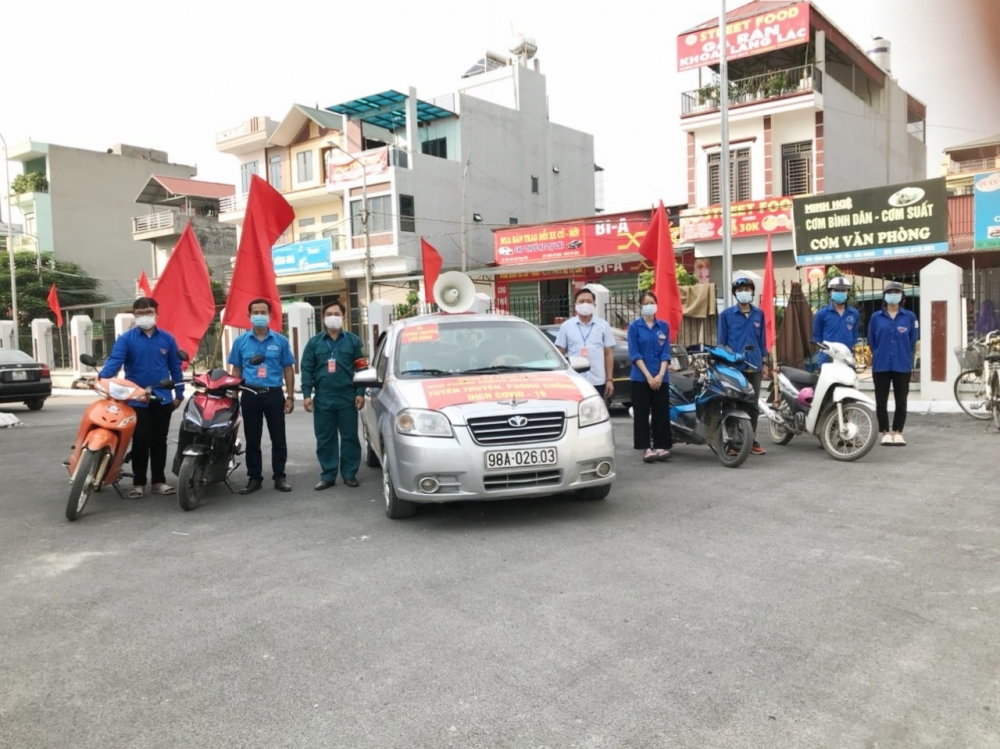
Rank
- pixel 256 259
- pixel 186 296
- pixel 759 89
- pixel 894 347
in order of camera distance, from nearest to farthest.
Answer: pixel 894 347 < pixel 256 259 < pixel 186 296 < pixel 759 89

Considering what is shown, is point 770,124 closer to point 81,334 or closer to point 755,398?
point 755,398

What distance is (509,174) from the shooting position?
3722 centimetres

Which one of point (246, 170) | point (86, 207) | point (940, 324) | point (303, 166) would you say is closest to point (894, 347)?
point (940, 324)

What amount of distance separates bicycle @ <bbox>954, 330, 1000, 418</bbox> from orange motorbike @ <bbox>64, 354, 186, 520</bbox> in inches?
366

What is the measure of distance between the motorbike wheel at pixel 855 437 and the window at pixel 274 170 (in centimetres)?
3432

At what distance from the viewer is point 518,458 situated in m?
5.73

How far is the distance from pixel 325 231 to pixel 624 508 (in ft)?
106

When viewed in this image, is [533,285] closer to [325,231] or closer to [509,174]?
[509,174]

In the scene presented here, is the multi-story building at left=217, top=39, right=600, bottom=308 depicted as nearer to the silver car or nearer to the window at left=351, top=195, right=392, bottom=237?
the window at left=351, top=195, right=392, bottom=237

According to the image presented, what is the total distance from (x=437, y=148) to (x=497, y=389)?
3069 centimetres

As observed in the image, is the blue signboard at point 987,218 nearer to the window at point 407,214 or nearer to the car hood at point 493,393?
the car hood at point 493,393

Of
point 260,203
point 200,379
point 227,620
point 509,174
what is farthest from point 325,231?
point 227,620

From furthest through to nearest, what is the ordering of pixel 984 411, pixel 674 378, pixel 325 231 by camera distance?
pixel 325 231 → pixel 984 411 → pixel 674 378

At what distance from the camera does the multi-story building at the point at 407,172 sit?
33.5 meters
